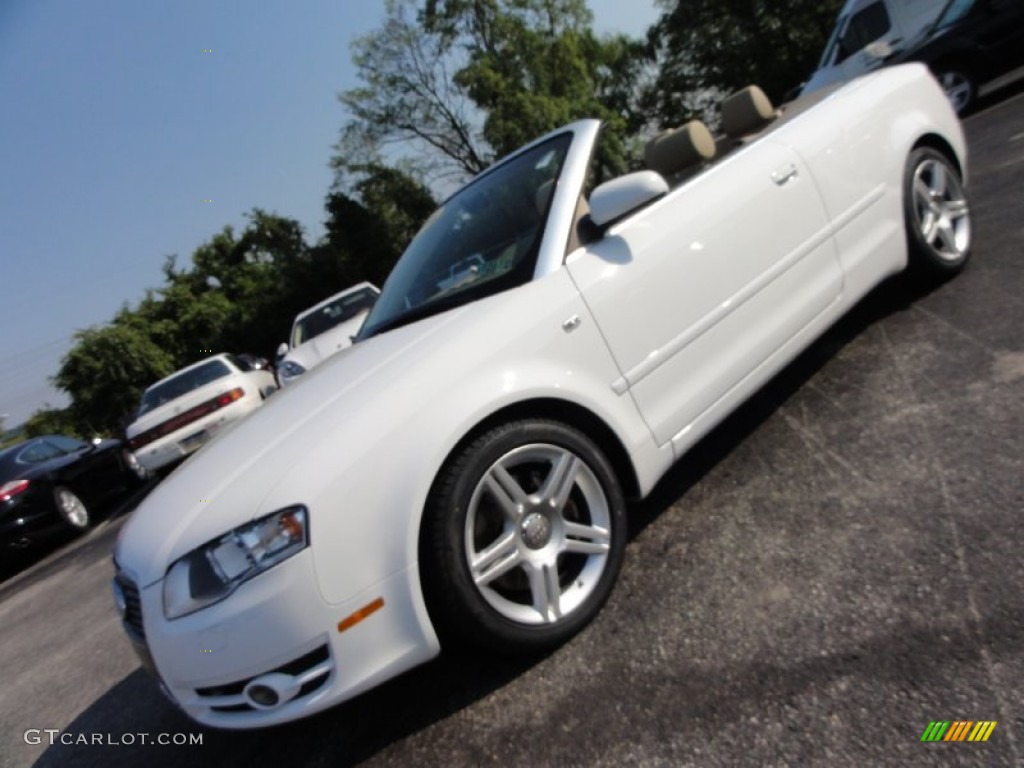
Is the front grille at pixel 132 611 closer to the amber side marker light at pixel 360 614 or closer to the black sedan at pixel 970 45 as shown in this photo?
the amber side marker light at pixel 360 614

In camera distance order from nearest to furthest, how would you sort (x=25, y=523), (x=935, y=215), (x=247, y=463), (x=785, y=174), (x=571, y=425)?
(x=247, y=463) < (x=571, y=425) < (x=785, y=174) < (x=935, y=215) < (x=25, y=523)

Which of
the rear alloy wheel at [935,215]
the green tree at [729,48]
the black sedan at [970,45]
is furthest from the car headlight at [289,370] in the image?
the green tree at [729,48]

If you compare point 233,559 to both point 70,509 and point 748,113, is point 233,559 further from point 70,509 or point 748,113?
point 70,509

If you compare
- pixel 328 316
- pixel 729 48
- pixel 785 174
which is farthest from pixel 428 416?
pixel 729 48

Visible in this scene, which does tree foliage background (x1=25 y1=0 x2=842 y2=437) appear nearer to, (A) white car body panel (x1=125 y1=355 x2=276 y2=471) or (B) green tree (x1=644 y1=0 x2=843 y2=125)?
(B) green tree (x1=644 y1=0 x2=843 y2=125)

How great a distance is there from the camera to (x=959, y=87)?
32.5 feet

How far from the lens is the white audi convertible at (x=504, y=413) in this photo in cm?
192

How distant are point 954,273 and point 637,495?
260 cm

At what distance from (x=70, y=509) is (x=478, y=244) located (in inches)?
299

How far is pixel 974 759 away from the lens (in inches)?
57.5

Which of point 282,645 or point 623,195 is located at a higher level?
point 623,195

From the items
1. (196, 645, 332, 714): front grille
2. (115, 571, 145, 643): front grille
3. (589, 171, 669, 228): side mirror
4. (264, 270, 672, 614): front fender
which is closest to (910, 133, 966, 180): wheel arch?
(589, 171, 669, 228): side mirror

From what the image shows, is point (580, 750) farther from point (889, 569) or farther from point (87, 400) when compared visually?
point (87, 400)

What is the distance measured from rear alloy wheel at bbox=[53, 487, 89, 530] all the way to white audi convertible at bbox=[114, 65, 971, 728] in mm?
6722
